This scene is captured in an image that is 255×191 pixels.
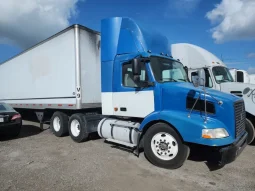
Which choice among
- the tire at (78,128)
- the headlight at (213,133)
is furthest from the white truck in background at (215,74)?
the tire at (78,128)

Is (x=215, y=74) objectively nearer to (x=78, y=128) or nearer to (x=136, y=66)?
(x=136, y=66)

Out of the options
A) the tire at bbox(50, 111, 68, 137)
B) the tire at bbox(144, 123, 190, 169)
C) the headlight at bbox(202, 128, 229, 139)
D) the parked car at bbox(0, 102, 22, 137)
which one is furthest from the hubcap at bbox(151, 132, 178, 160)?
the parked car at bbox(0, 102, 22, 137)

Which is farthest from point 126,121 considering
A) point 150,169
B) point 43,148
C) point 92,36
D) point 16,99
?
point 16,99

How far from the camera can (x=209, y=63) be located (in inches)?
310

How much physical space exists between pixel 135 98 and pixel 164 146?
5.01 feet

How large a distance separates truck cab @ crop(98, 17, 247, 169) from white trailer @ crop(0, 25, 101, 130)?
3.23 feet

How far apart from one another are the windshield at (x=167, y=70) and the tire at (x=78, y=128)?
315cm

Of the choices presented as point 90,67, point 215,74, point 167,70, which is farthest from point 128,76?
point 215,74

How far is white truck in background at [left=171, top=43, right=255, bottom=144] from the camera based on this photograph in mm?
6492

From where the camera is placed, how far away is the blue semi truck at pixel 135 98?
4375mm

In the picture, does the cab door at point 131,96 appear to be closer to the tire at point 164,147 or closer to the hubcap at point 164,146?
the tire at point 164,147

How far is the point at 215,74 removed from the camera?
754cm

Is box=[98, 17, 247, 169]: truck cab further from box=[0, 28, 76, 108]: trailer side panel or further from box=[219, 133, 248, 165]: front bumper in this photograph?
box=[0, 28, 76, 108]: trailer side panel

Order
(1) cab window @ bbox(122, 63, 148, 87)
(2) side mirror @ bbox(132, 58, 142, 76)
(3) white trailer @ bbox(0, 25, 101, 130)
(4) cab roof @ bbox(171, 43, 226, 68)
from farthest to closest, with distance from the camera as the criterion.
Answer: (4) cab roof @ bbox(171, 43, 226, 68) → (3) white trailer @ bbox(0, 25, 101, 130) → (1) cab window @ bbox(122, 63, 148, 87) → (2) side mirror @ bbox(132, 58, 142, 76)
